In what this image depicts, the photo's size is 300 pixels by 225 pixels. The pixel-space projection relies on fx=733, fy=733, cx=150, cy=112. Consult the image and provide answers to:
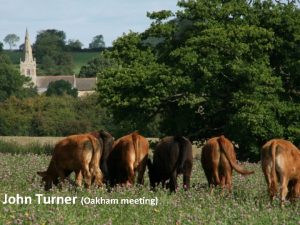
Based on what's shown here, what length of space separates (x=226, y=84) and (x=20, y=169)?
22.0 m

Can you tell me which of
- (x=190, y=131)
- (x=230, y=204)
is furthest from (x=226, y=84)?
(x=230, y=204)

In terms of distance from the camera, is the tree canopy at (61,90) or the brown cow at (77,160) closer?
the brown cow at (77,160)

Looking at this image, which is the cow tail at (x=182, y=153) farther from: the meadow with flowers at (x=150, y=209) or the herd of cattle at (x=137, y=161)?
the meadow with flowers at (x=150, y=209)

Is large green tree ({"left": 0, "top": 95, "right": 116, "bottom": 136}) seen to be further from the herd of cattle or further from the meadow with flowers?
the meadow with flowers

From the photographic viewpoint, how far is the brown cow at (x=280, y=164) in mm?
13180

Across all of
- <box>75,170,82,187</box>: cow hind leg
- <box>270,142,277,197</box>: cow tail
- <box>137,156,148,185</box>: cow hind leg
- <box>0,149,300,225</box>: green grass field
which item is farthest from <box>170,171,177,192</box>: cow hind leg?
<box>270,142,277,197</box>: cow tail

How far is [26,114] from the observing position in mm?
103875

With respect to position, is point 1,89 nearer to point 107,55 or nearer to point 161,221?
point 107,55

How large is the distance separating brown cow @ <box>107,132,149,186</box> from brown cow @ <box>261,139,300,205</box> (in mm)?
2692

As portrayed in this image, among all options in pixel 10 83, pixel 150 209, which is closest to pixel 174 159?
pixel 150 209

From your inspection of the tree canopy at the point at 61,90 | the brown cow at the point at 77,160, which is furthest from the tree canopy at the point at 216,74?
the tree canopy at the point at 61,90

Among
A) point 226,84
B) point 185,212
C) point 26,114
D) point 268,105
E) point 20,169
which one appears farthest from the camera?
point 26,114

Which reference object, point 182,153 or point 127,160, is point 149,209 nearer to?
point 182,153

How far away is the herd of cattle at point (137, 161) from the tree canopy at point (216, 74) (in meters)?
19.0
